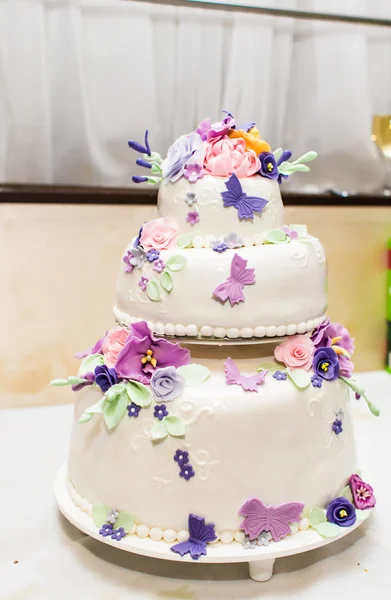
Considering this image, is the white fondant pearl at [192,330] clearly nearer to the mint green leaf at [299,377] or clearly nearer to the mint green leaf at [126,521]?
the mint green leaf at [299,377]

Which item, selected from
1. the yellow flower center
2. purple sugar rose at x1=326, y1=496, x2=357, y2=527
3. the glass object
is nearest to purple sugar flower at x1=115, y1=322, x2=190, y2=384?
the yellow flower center

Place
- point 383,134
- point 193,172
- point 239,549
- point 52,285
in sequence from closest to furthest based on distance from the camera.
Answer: point 239,549 → point 193,172 → point 52,285 → point 383,134

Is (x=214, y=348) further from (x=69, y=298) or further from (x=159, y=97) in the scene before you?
(x=159, y=97)

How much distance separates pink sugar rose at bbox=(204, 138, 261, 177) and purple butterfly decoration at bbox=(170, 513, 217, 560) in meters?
0.50

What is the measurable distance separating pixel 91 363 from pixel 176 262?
0.22m

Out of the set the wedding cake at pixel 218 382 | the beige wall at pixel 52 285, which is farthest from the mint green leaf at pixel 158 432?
the beige wall at pixel 52 285

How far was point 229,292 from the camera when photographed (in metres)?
0.83

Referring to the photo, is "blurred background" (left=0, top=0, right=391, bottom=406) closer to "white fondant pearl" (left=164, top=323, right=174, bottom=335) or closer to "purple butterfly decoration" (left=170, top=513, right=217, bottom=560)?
"white fondant pearl" (left=164, top=323, right=174, bottom=335)

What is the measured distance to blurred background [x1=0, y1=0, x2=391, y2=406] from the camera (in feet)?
5.08

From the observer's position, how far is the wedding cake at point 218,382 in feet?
2.65

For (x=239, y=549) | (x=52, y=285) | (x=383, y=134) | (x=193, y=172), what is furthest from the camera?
(x=383, y=134)

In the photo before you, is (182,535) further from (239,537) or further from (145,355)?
(145,355)

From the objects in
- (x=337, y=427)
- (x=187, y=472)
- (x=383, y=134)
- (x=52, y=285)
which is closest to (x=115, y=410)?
(x=187, y=472)

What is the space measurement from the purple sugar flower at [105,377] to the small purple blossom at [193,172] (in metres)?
0.31
